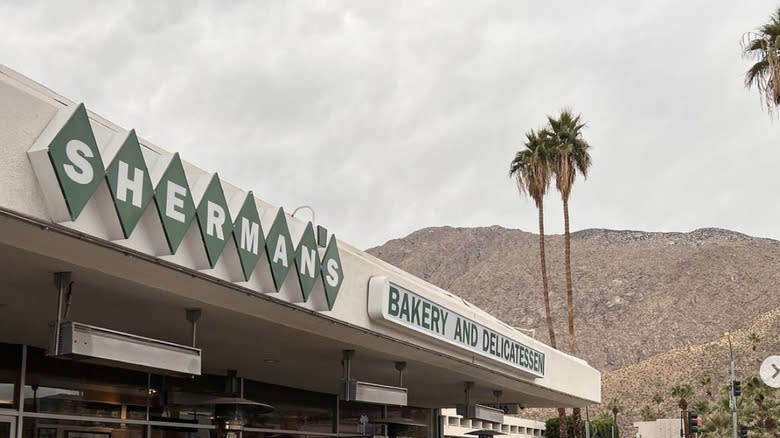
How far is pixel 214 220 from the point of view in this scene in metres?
9.38

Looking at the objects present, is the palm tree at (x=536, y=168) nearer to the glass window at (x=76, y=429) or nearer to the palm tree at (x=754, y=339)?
the glass window at (x=76, y=429)

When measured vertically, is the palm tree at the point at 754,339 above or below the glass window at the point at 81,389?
above

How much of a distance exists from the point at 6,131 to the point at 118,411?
838 cm

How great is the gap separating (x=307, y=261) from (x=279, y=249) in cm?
65

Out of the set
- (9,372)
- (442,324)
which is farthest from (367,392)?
(9,372)

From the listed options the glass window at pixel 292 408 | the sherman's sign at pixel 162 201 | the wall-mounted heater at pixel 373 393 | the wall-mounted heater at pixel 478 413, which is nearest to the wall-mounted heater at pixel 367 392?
the wall-mounted heater at pixel 373 393

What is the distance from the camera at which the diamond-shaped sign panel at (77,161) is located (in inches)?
291

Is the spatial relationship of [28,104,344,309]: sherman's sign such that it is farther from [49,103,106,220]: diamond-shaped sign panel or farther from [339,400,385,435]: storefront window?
[339,400,385,435]: storefront window

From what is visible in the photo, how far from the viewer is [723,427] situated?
7550cm

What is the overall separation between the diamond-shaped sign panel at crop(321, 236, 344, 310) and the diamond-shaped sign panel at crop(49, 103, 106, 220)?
4.21 meters

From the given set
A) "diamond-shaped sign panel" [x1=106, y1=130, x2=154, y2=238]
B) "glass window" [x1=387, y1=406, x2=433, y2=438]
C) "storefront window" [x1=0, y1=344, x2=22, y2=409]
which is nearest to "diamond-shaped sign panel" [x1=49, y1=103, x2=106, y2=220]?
"diamond-shaped sign panel" [x1=106, y1=130, x2=154, y2=238]

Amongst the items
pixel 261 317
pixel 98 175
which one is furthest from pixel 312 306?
pixel 98 175

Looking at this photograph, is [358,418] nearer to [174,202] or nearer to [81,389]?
[81,389]

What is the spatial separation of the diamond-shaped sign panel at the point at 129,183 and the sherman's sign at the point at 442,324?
17.1 feet
